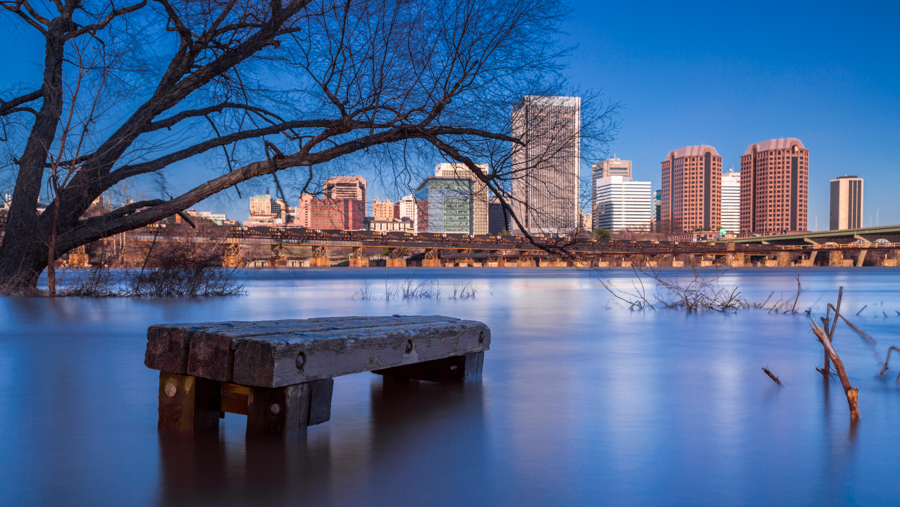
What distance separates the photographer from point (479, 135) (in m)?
8.79

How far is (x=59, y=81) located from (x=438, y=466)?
564 inches

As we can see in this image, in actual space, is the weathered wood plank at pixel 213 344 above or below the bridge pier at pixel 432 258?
above

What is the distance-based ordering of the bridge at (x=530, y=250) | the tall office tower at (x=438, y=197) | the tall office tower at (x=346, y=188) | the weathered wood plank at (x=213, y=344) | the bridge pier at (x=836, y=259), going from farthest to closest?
the bridge pier at (x=836, y=259) → the bridge at (x=530, y=250) → the tall office tower at (x=346, y=188) → the tall office tower at (x=438, y=197) → the weathered wood plank at (x=213, y=344)

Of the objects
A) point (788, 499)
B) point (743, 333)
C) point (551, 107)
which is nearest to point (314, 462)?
point (788, 499)

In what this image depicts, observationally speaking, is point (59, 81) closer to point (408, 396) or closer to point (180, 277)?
point (180, 277)

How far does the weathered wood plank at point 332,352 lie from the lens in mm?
3092

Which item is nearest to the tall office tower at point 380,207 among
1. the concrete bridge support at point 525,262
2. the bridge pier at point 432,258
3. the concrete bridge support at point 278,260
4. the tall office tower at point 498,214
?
the tall office tower at point 498,214

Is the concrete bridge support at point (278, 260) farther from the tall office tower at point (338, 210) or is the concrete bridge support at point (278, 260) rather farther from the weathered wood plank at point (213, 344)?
→ the weathered wood plank at point (213, 344)

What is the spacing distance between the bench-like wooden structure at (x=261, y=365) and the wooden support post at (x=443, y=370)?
1.05m

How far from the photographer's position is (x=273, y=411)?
338 centimetres

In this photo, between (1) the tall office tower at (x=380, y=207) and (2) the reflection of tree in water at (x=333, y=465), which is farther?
(1) the tall office tower at (x=380, y=207)

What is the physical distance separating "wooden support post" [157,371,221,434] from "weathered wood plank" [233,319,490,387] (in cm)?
50

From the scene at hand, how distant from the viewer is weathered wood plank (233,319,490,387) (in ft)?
10.1

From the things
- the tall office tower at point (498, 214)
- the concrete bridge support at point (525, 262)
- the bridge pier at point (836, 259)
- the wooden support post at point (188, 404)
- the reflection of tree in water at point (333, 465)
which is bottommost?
the concrete bridge support at point (525, 262)
